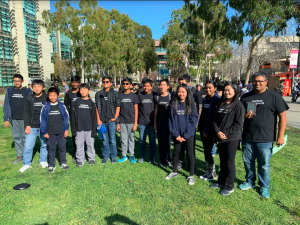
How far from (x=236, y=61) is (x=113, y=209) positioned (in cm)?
5090

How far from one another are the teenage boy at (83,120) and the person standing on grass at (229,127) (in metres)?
2.58

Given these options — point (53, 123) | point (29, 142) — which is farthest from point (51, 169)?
point (53, 123)

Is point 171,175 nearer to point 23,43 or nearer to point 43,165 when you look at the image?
point 43,165

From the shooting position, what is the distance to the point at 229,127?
328cm

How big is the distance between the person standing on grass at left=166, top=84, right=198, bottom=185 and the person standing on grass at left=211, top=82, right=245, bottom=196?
0.48 m

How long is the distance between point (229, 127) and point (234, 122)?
0.11 meters

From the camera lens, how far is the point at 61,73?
1497 inches

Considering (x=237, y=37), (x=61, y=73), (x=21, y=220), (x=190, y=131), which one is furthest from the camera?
(x=61, y=73)

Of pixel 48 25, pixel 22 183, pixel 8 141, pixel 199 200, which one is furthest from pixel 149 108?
pixel 48 25

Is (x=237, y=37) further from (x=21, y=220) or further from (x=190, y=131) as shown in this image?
(x=21, y=220)

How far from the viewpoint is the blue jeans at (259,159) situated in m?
3.27

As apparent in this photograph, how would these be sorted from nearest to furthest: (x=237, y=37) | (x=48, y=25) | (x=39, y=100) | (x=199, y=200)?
(x=199, y=200) → (x=39, y=100) → (x=237, y=37) → (x=48, y=25)

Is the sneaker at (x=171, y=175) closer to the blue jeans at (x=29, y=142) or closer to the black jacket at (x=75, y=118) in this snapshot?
the black jacket at (x=75, y=118)

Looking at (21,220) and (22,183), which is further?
(22,183)
